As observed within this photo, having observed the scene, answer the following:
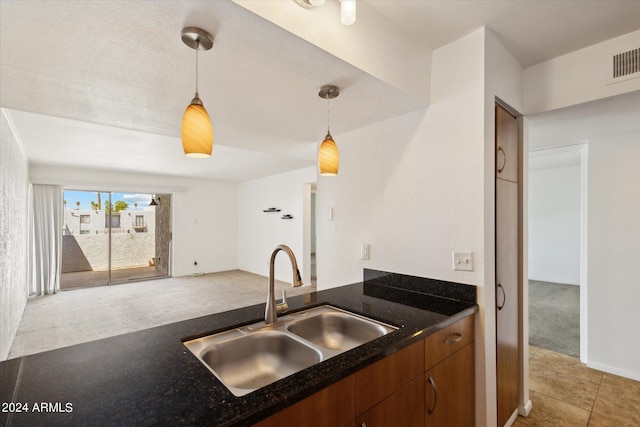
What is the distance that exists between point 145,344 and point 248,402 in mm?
624

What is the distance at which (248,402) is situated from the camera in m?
0.76

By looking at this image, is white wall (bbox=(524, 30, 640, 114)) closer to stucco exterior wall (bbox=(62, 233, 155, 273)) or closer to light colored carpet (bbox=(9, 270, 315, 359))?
light colored carpet (bbox=(9, 270, 315, 359))

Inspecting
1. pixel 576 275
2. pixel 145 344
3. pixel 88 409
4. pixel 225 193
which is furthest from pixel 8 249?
pixel 576 275

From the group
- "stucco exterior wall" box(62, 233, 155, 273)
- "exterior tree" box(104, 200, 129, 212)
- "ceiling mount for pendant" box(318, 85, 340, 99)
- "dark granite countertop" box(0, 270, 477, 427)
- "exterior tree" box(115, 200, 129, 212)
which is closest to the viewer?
"dark granite countertop" box(0, 270, 477, 427)

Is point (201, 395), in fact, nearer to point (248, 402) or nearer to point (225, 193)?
point (248, 402)

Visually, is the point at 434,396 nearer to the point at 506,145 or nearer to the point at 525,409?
the point at 525,409

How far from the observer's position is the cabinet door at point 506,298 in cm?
180

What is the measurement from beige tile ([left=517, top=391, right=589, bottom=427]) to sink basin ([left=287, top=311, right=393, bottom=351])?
1.54 m

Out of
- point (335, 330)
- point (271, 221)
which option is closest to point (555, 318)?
point (335, 330)

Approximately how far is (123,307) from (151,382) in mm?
4867

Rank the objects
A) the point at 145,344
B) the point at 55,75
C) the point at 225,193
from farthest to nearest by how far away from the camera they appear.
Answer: the point at 225,193 < the point at 55,75 < the point at 145,344

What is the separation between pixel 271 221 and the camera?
697 centimetres

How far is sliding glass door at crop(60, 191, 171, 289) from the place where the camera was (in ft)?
21.2

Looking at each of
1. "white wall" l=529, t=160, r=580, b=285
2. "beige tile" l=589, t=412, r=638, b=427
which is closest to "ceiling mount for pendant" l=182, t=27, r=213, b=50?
"beige tile" l=589, t=412, r=638, b=427
